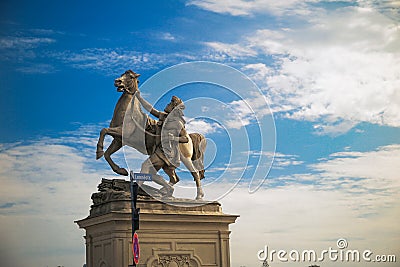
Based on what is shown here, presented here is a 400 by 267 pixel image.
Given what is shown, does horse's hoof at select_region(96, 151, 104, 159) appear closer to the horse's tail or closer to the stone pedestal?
the stone pedestal

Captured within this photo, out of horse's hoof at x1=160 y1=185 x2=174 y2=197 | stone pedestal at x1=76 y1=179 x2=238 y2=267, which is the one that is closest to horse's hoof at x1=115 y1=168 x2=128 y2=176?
stone pedestal at x1=76 y1=179 x2=238 y2=267

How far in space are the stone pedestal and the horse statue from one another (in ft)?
2.47

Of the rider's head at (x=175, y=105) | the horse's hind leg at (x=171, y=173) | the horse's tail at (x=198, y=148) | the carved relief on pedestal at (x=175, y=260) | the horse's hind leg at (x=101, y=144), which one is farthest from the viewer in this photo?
the horse's tail at (x=198, y=148)

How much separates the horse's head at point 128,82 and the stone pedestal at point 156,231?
2456 mm

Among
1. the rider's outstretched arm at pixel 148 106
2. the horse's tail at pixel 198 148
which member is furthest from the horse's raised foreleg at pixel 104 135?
the horse's tail at pixel 198 148

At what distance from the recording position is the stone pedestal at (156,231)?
1645 centimetres

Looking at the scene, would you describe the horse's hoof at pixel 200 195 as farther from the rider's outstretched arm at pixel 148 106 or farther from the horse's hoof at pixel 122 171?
the rider's outstretched arm at pixel 148 106

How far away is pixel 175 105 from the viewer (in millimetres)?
18094

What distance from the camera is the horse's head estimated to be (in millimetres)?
17672

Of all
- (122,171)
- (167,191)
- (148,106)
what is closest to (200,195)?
(167,191)

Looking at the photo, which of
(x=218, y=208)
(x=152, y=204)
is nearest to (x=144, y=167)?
(x=152, y=204)

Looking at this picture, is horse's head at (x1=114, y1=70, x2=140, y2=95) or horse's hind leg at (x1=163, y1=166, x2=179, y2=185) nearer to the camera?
horse's head at (x1=114, y1=70, x2=140, y2=95)

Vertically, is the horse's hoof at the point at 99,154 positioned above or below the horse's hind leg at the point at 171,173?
above

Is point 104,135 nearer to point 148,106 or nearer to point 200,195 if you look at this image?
point 148,106
